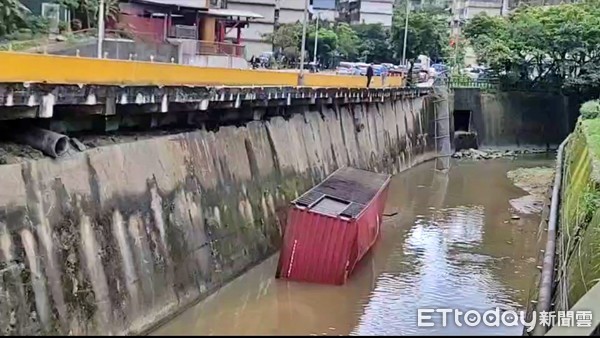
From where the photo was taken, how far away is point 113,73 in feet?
45.0

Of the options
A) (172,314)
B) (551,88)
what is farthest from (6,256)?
(551,88)

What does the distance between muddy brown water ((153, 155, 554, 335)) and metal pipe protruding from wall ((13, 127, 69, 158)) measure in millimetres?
3213

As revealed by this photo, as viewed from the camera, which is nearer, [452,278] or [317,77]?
[452,278]

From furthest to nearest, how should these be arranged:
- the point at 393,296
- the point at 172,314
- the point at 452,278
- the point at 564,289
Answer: the point at 452,278
the point at 393,296
the point at 172,314
the point at 564,289

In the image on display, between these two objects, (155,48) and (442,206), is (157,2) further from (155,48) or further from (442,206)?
(442,206)

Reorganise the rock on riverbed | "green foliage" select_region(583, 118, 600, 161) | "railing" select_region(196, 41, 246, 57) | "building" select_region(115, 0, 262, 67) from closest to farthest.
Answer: "green foliage" select_region(583, 118, 600, 161) → "building" select_region(115, 0, 262, 67) → "railing" select_region(196, 41, 246, 57) → the rock on riverbed

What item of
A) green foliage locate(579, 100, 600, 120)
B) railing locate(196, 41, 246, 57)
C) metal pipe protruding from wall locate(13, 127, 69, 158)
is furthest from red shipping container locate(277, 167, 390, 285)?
green foliage locate(579, 100, 600, 120)

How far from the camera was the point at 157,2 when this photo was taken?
32812 millimetres

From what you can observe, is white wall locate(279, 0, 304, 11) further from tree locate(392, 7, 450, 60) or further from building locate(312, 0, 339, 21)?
building locate(312, 0, 339, 21)

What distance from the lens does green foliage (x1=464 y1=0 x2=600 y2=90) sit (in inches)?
1811

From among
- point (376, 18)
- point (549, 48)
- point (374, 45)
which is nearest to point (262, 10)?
point (374, 45)

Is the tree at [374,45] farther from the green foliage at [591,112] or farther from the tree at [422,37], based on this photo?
the green foliage at [591,112]

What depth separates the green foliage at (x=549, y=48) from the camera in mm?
46000

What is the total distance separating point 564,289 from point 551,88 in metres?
39.7
